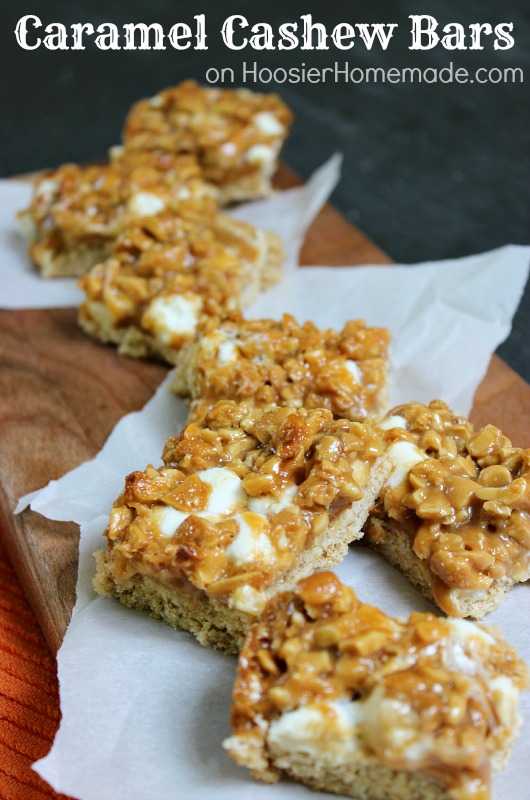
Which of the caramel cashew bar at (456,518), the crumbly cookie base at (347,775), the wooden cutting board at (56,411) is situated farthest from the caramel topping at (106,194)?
the crumbly cookie base at (347,775)

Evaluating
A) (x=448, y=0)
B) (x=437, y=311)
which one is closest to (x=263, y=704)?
(x=437, y=311)

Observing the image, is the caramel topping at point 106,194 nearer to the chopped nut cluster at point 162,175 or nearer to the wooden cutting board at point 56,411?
the chopped nut cluster at point 162,175

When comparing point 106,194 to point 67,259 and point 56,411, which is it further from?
point 56,411

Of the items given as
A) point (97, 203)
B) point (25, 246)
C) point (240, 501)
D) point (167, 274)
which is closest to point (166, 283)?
point (167, 274)

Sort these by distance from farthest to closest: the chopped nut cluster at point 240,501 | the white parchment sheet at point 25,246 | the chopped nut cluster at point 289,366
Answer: the white parchment sheet at point 25,246
the chopped nut cluster at point 289,366
the chopped nut cluster at point 240,501

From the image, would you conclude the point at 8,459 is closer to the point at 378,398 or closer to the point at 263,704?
the point at 378,398

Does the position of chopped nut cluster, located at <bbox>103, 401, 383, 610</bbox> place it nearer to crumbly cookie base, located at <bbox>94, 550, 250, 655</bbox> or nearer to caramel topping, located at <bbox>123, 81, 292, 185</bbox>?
crumbly cookie base, located at <bbox>94, 550, 250, 655</bbox>

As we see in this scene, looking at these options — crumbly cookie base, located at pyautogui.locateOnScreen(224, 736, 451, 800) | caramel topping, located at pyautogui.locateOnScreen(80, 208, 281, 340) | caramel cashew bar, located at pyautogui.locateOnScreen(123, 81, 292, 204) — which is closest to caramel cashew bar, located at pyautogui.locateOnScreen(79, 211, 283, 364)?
caramel topping, located at pyautogui.locateOnScreen(80, 208, 281, 340)
